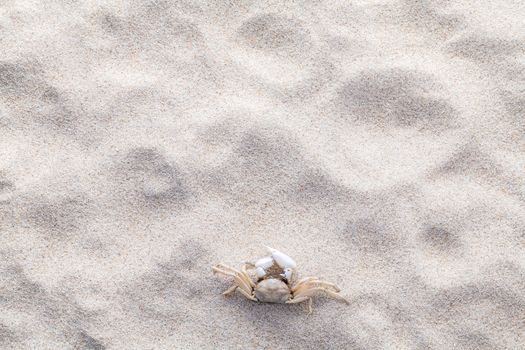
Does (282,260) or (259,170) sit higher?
(259,170)

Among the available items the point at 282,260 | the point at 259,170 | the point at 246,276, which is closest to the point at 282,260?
the point at 282,260

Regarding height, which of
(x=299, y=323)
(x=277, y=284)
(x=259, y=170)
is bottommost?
(x=299, y=323)

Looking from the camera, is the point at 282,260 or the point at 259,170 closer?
the point at 282,260

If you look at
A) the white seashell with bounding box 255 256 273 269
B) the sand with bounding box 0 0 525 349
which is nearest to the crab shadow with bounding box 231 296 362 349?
the sand with bounding box 0 0 525 349

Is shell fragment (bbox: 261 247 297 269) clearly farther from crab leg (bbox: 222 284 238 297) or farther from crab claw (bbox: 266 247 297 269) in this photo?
crab leg (bbox: 222 284 238 297)

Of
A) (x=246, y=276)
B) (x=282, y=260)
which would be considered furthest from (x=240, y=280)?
(x=282, y=260)

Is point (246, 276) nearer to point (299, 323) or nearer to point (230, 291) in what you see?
point (230, 291)

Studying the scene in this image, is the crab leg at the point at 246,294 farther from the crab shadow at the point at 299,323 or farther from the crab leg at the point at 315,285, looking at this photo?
the crab leg at the point at 315,285
